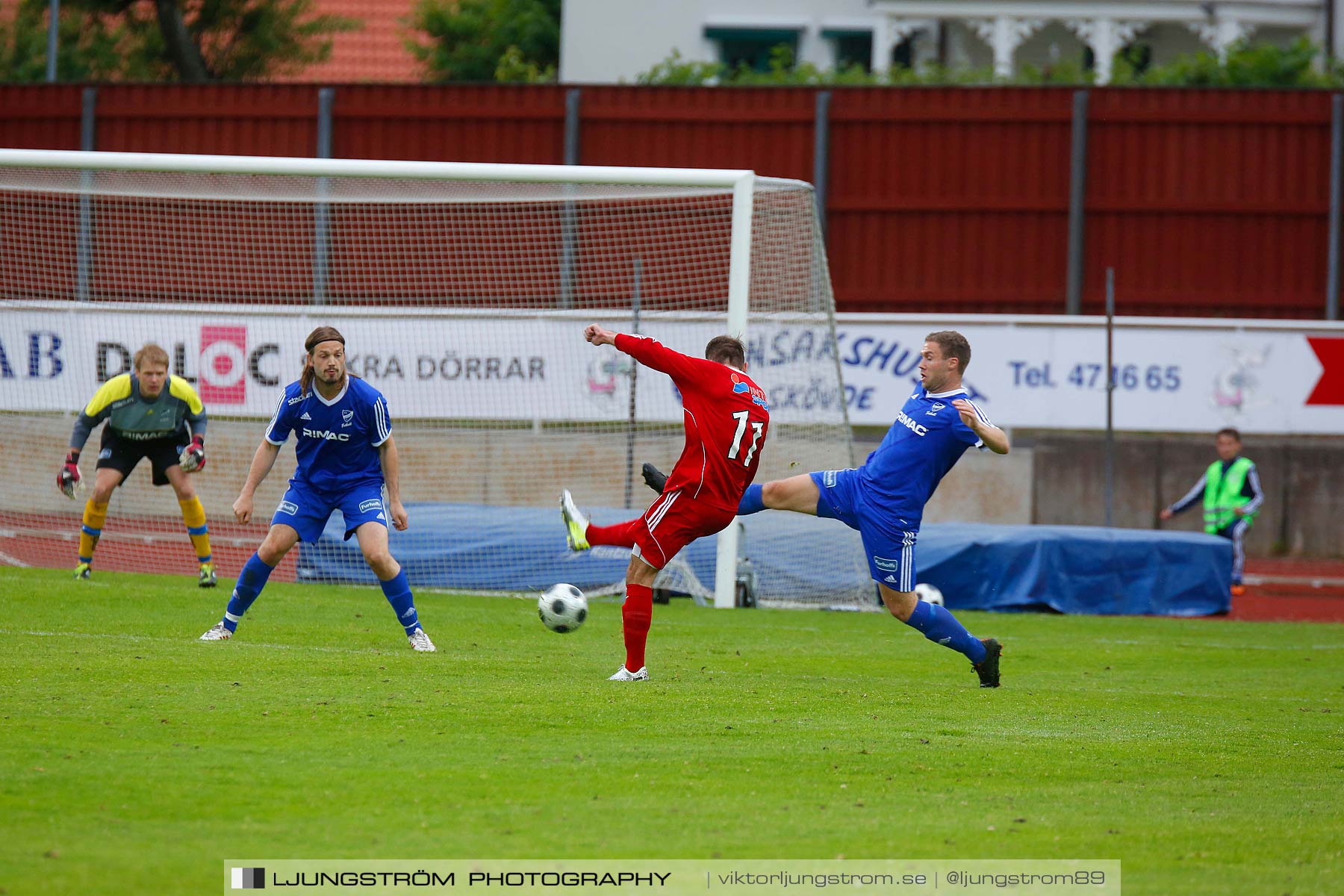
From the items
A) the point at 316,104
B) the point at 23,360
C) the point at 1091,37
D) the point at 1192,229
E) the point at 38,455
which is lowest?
the point at 38,455

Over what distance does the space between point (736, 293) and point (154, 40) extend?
2333 cm

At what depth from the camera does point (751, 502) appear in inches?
326

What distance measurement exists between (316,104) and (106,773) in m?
17.2

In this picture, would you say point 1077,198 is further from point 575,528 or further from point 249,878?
point 249,878

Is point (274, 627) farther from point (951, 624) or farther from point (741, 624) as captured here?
point (951, 624)

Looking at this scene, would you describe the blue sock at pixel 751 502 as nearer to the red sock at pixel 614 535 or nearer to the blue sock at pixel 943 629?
the red sock at pixel 614 535

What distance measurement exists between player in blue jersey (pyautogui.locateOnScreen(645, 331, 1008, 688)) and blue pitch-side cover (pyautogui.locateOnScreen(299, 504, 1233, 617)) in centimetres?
474

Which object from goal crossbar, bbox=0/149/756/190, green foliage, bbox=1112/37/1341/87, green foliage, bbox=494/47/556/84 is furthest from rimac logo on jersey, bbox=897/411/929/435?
green foliage, bbox=494/47/556/84

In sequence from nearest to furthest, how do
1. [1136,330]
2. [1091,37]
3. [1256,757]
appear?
[1256,757] → [1136,330] → [1091,37]

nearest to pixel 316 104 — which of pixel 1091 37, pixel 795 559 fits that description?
pixel 795 559

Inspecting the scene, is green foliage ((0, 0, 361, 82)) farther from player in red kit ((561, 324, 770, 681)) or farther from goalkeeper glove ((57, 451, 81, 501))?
player in red kit ((561, 324, 770, 681))

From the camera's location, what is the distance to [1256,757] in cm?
678

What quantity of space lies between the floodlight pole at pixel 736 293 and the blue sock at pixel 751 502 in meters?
3.78

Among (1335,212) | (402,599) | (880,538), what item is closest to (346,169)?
(402,599)
